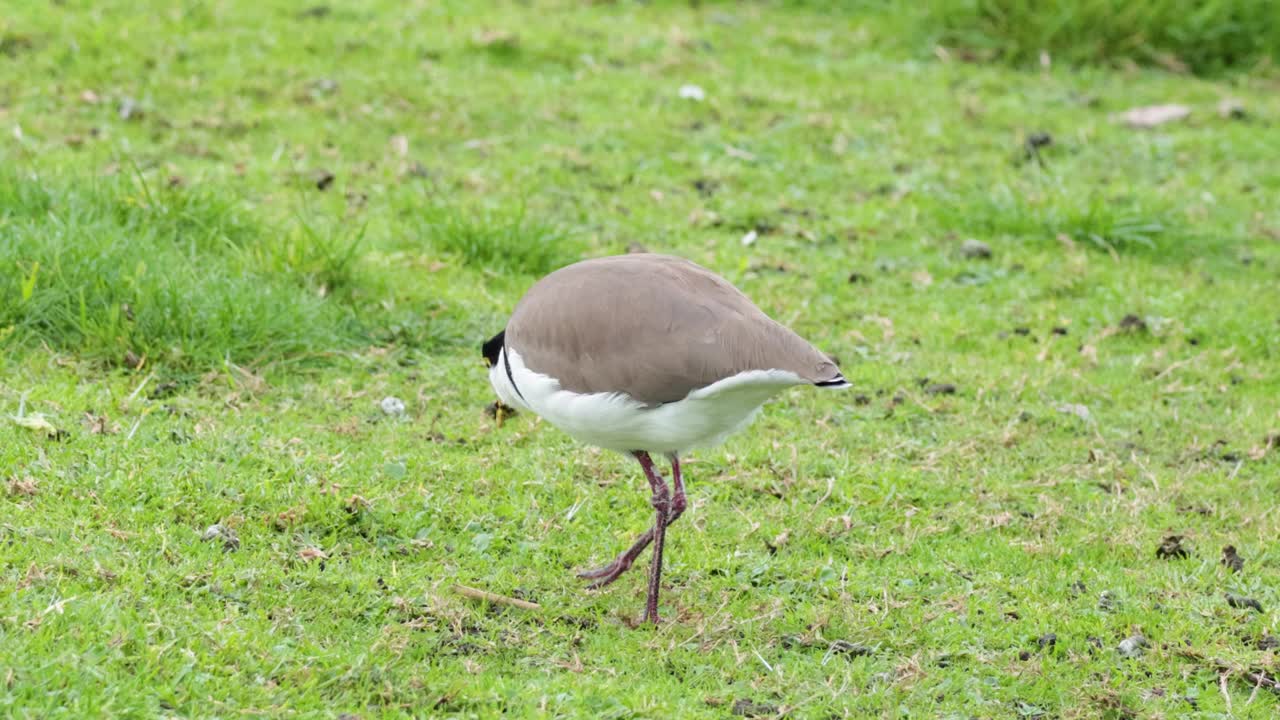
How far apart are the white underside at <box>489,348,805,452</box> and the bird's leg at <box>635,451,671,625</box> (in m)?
0.14

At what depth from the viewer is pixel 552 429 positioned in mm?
6148

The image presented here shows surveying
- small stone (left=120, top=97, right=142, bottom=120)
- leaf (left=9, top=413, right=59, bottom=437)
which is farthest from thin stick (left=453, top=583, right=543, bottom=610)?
small stone (left=120, top=97, right=142, bottom=120)

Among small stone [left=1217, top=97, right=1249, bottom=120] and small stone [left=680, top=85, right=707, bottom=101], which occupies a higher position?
small stone [left=680, top=85, right=707, bottom=101]

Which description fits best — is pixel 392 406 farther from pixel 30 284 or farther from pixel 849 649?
pixel 849 649

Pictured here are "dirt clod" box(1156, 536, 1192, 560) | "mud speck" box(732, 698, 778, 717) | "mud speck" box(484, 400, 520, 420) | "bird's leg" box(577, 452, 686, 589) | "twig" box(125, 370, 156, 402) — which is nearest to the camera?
"mud speck" box(732, 698, 778, 717)

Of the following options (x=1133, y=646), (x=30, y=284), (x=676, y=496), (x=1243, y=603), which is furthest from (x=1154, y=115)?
Answer: (x=30, y=284)

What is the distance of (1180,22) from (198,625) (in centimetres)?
1005

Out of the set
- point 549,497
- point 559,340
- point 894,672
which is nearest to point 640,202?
point 549,497

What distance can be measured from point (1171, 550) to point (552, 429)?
252 centimetres

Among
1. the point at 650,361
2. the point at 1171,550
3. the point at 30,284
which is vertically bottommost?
the point at 1171,550

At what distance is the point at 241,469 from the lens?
526 centimetres

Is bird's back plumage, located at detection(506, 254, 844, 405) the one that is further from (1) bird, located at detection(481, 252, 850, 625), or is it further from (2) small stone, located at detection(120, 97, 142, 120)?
(2) small stone, located at detection(120, 97, 142, 120)

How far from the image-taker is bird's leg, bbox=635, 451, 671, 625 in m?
4.71

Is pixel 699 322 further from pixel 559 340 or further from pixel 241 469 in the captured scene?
pixel 241 469
